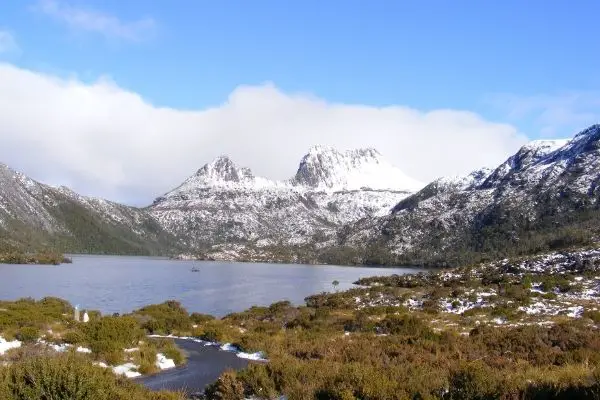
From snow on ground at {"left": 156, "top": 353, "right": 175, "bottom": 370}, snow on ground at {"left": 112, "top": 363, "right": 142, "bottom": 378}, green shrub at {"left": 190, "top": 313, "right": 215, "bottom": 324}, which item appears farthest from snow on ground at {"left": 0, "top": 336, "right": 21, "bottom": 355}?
green shrub at {"left": 190, "top": 313, "right": 215, "bottom": 324}

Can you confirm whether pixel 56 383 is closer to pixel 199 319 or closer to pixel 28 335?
pixel 28 335

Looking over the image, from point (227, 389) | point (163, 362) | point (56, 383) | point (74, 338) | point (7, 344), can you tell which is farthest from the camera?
point (74, 338)

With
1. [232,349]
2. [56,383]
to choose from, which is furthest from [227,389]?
[232,349]

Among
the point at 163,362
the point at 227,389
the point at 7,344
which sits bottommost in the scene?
the point at 163,362

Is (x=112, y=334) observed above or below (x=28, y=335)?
above

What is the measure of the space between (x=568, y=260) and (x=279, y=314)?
145ft

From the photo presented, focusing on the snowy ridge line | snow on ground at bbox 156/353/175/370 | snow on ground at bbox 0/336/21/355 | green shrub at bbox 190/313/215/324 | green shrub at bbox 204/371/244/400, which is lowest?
green shrub at bbox 190/313/215/324

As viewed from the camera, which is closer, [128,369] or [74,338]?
[128,369]

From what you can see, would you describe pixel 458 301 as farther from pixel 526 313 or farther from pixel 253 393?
pixel 253 393

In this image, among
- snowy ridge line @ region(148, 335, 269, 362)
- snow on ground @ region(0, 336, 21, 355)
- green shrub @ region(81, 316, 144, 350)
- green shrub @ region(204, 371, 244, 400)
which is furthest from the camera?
snowy ridge line @ region(148, 335, 269, 362)

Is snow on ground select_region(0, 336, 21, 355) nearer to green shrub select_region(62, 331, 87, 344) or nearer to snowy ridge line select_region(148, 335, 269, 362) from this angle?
green shrub select_region(62, 331, 87, 344)

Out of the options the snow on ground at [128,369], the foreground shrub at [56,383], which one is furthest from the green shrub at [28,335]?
the foreground shrub at [56,383]

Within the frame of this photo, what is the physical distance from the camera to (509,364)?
1733 centimetres

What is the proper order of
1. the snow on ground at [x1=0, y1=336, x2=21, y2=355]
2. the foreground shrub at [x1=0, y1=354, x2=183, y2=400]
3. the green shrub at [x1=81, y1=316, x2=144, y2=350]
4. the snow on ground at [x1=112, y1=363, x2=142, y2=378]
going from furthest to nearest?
1. the green shrub at [x1=81, y1=316, x2=144, y2=350]
2. the snow on ground at [x1=0, y1=336, x2=21, y2=355]
3. the snow on ground at [x1=112, y1=363, x2=142, y2=378]
4. the foreground shrub at [x1=0, y1=354, x2=183, y2=400]
